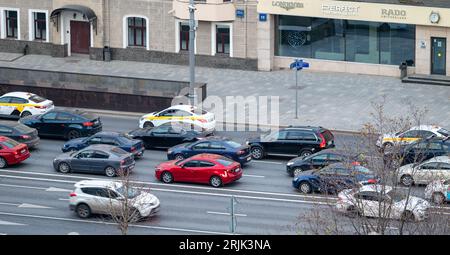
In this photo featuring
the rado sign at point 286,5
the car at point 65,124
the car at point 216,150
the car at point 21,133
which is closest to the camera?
the car at point 216,150

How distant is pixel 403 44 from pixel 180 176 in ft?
77.4

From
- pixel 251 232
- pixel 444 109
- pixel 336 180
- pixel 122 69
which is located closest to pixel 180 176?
pixel 251 232

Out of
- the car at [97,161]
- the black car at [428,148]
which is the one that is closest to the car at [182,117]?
the car at [97,161]

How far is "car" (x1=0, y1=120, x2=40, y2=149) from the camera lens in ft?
179

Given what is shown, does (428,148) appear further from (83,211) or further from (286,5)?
(286,5)

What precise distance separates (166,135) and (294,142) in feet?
22.5

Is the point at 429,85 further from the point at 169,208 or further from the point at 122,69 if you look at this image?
the point at 169,208

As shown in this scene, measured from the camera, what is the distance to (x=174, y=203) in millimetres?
46625

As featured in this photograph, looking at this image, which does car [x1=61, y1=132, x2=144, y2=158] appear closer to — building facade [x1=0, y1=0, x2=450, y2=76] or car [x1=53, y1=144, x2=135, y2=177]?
car [x1=53, y1=144, x2=135, y2=177]

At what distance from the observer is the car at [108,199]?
4284 centimetres

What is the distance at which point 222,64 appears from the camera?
7094 cm

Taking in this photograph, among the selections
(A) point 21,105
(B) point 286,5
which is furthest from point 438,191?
(B) point 286,5

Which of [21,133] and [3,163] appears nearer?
[3,163]

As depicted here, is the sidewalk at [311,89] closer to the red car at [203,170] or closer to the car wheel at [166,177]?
the red car at [203,170]
